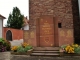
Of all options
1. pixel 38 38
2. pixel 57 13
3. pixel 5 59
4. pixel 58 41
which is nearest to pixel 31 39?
pixel 38 38

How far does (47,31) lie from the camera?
1400 centimetres

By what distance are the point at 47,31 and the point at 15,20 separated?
33.1 meters

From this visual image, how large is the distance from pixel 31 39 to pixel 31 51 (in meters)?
2.28

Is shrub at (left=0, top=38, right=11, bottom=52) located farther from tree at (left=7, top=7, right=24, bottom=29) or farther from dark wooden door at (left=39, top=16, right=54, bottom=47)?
tree at (left=7, top=7, right=24, bottom=29)

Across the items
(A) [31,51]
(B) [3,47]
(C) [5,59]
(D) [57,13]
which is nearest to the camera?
(C) [5,59]

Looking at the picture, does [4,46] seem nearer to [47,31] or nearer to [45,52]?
[47,31]

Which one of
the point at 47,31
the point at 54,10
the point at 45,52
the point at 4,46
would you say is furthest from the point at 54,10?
the point at 45,52

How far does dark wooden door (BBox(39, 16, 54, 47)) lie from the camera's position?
14.0 m

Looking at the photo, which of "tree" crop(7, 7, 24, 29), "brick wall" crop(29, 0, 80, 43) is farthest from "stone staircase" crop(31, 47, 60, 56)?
"tree" crop(7, 7, 24, 29)

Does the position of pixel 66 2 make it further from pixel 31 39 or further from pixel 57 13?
pixel 31 39

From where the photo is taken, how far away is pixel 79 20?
20750 mm

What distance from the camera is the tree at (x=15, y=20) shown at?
46.0 meters

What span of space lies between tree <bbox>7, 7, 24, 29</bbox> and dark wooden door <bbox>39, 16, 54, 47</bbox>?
106ft

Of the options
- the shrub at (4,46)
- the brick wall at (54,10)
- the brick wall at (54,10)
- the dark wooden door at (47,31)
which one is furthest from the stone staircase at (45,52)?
the brick wall at (54,10)
